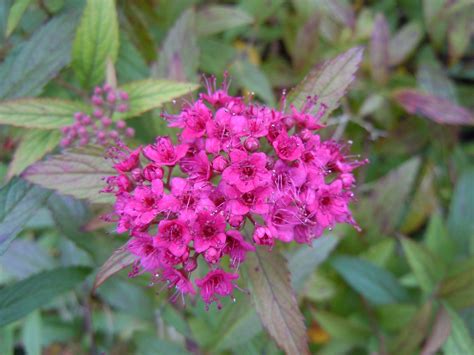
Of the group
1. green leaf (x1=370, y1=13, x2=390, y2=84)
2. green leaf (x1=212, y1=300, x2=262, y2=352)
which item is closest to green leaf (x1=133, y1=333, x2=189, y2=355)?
green leaf (x1=212, y1=300, x2=262, y2=352)

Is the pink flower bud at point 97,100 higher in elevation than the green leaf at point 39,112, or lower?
lower

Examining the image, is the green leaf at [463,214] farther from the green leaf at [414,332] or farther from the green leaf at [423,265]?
the green leaf at [414,332]

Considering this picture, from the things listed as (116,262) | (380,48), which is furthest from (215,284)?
(380,48)

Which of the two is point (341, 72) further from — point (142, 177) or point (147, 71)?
point (147, 71)

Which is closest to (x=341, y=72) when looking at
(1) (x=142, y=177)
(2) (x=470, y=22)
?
(1) (x=142, y=177)

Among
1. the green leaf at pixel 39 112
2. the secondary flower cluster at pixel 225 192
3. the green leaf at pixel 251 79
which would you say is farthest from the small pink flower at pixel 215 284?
the green leaf at pixel 251 79

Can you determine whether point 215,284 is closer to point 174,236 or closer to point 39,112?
point 174,236

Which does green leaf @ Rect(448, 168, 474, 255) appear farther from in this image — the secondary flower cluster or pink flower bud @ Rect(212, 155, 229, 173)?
pink flower bud @ Rect(212, 155, 229, 173)
